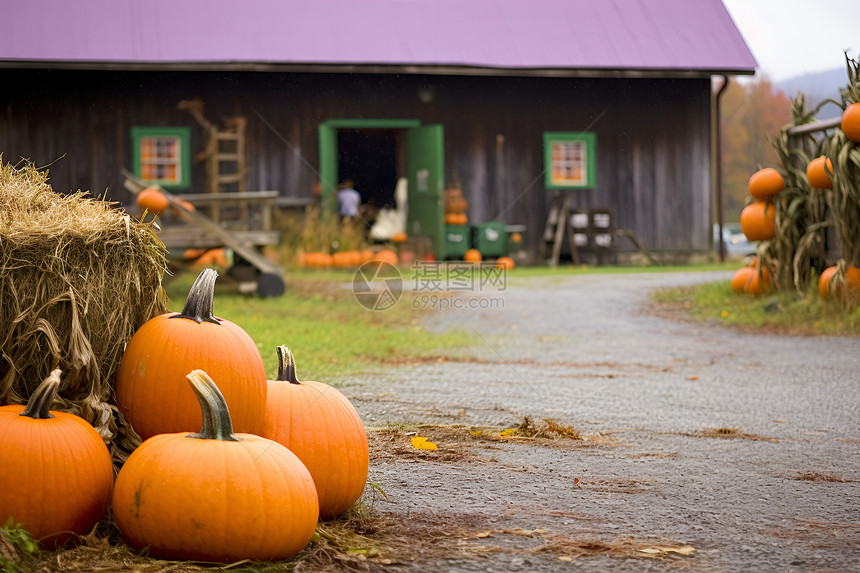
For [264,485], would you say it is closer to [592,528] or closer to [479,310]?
[592,528]

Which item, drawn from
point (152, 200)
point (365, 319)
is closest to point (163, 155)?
point (152, 200)

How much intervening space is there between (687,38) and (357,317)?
10.8m

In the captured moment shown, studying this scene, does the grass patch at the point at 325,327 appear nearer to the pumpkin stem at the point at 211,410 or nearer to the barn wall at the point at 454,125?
the pumpkin stem at the point at 211,410

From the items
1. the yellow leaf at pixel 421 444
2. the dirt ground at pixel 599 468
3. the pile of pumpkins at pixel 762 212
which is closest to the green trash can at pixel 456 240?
the pile of pumpkins at pixel 762 212

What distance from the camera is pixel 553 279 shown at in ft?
43.3

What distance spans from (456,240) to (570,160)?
9.99 feet

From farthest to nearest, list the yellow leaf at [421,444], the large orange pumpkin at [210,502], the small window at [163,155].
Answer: the small window at [163,155] → the yellow leaf at [421,444] → the large orange pumpkin at [210,502]

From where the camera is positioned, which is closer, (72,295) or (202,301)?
(72,295)

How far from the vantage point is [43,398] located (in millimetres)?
2699

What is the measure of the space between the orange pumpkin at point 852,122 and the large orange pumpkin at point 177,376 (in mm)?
7005

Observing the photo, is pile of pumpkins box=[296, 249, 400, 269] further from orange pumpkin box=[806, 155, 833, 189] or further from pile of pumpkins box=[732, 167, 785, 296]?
orange pumpkin box=[806, 155, 833, 189]

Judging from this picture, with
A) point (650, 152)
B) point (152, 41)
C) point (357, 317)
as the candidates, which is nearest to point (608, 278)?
point (357, 317)

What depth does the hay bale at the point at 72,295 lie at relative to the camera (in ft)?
9.27

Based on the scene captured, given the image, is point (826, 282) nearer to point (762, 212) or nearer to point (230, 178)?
point (762, 212)
